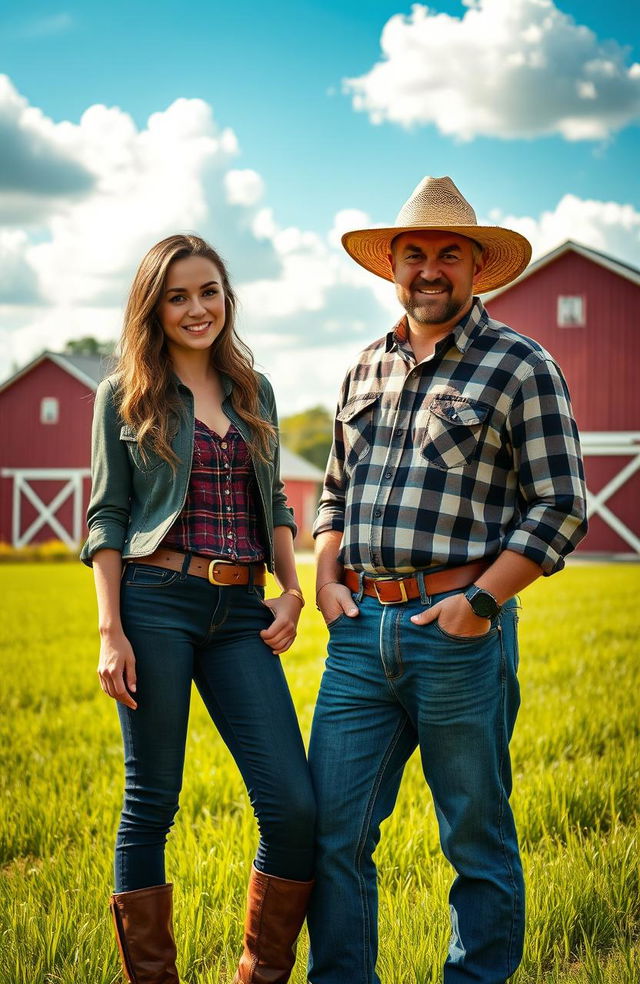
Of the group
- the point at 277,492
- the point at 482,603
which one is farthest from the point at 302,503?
the point at 482,603

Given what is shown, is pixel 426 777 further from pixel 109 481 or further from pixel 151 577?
pixel 109 481

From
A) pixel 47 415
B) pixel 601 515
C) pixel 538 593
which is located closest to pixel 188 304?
pixel 538 593

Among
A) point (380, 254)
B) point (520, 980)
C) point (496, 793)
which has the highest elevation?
point (380, 254)

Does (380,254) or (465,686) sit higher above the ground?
(380,254)

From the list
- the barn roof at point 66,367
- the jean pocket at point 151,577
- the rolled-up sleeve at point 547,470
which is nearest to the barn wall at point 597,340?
the barn roof at point 66,367

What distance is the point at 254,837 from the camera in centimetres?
445

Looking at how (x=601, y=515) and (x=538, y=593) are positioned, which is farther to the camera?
(x=601, y=515)

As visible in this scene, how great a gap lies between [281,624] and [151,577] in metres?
0.44

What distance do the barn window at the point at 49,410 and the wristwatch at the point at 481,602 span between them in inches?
1301

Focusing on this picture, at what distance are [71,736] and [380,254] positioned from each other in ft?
14.3

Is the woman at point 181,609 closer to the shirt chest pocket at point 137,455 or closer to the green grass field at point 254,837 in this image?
the shirt chest pocket at point 137,455

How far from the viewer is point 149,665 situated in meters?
3.04

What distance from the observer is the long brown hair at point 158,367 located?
10.3 ft

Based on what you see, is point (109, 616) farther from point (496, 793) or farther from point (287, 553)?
point (496, 793)
